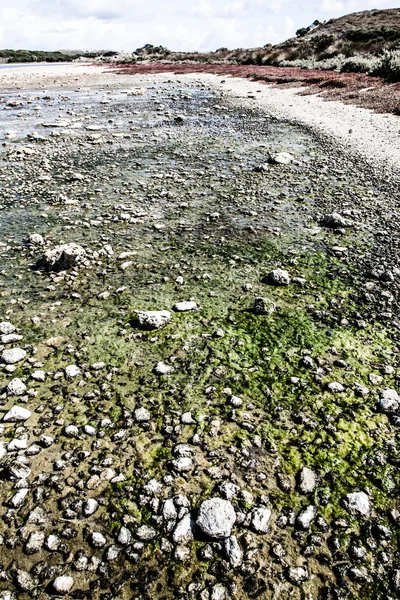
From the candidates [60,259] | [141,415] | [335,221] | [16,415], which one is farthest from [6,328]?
[335,221]

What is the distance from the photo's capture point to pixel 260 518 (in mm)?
3479

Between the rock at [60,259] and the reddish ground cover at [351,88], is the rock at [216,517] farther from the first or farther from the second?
the reddish ground cover at [351,88]

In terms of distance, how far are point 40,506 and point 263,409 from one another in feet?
8.63

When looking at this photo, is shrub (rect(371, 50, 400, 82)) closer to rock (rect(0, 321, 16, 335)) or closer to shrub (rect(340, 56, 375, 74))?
shrub (rect(340, 56, 375, 74))

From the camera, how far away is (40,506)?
3.59 meters

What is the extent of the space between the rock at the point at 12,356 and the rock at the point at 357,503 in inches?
178

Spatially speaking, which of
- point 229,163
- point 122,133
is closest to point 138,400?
point 229,163

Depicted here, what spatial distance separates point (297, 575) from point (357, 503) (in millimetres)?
969

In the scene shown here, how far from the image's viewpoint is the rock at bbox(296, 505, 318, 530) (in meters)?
3.45

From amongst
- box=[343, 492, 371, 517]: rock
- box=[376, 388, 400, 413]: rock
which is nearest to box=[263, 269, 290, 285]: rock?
box=[376, 388, 400, 413]: rock

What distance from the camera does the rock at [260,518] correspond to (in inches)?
134

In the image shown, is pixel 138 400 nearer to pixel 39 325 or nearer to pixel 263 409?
pixel 263 409

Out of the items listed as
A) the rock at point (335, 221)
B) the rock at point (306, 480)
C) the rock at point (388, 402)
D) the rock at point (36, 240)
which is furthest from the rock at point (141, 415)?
the rock at point (335, 221)

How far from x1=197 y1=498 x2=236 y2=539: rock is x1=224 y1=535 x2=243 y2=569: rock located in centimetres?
5
